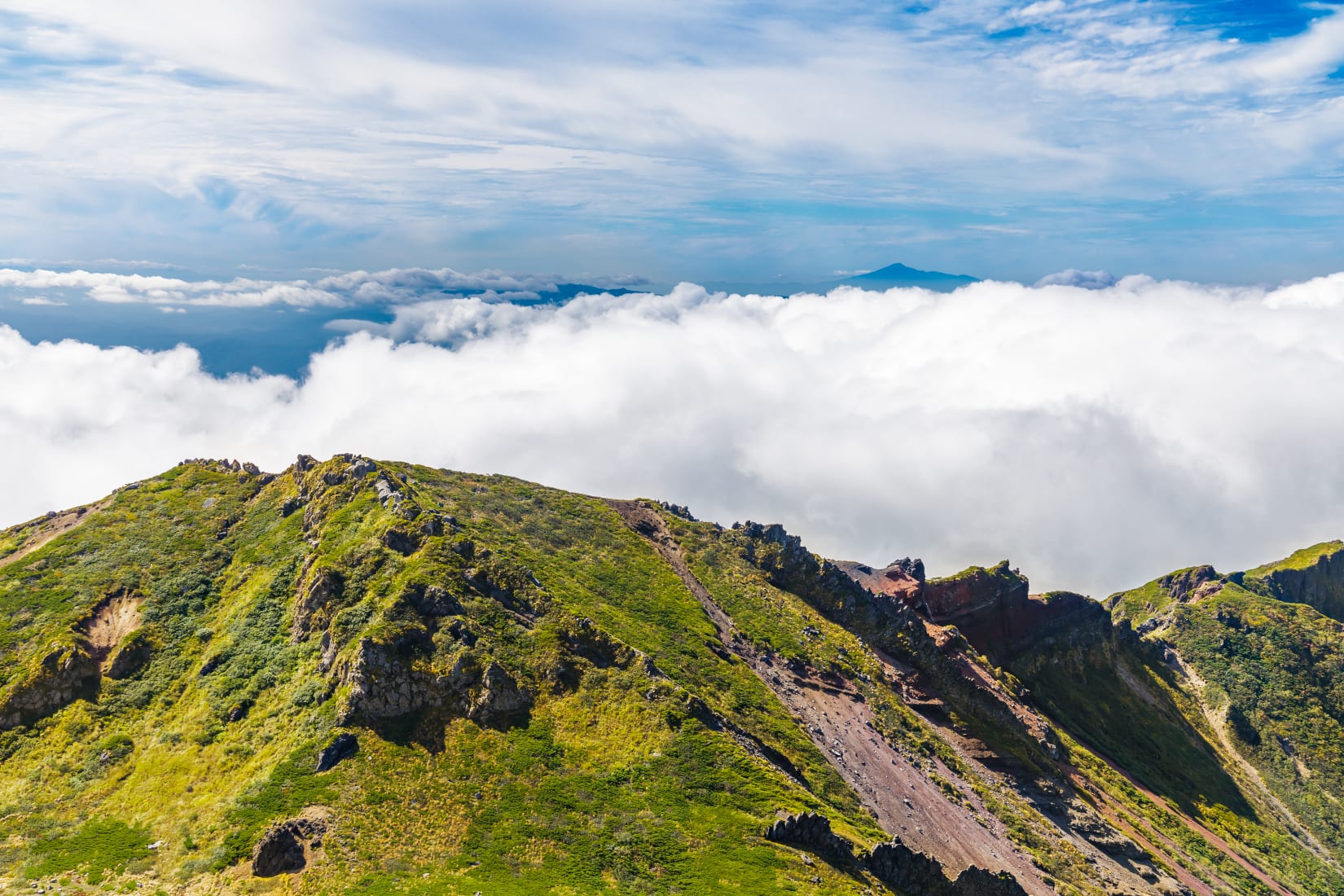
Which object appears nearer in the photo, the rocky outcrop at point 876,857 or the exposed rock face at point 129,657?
the rocky outcrop at point 876,857

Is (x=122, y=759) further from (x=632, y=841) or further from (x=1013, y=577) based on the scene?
(x=1013, y=577)

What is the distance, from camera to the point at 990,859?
90.5 meters

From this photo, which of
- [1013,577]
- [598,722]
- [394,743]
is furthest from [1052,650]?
[394,743]

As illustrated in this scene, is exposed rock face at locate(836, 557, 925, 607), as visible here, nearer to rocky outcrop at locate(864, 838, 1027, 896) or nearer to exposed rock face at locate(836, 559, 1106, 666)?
exposed rock face at locate(836, 559, 1106, 666)

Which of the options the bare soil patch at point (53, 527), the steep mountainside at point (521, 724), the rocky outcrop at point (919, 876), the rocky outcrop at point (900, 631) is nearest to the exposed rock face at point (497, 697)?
the steep mountainside at point (521, 724)

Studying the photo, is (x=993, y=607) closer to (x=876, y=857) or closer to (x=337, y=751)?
(x=876, y=857)

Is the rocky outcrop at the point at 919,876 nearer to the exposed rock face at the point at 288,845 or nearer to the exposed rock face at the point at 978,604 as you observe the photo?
the exposed rock face at the point at 288,845

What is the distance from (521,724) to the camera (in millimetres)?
75812

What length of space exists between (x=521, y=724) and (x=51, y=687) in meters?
49.5

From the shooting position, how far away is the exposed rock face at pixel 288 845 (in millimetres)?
57344

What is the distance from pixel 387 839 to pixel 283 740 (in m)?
17.0

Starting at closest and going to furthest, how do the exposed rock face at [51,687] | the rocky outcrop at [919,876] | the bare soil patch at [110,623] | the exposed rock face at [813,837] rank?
the exposed rock face at [813,837], the rocky outcrop at [919,876], the exposed rock face at [51,687], the bare soil patch at [110,623]

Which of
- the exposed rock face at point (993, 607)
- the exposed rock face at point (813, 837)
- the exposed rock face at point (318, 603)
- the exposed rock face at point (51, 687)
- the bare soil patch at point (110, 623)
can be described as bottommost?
the exposed rock face at point (993, 607)

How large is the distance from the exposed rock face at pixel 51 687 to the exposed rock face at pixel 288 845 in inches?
1495
